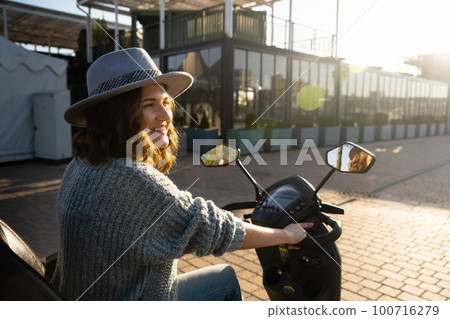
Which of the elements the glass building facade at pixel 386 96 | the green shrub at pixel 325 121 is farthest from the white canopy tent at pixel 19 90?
the glass building facade at pixel 386 96

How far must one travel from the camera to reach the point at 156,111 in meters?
1.53

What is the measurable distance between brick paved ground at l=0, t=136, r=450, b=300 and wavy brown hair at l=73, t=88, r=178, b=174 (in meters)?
2.12

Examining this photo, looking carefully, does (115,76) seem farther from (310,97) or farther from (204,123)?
(310,97)

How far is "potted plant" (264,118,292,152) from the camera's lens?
44.3ft

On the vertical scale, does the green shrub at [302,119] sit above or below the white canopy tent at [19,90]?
below

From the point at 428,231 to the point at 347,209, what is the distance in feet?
4.19

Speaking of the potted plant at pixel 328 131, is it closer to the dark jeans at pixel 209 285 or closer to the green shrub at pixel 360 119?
the green shrub at pixel 360 119

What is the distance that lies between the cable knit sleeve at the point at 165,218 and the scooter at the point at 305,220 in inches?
20.0

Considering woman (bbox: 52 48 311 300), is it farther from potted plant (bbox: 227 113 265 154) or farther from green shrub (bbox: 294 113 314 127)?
green shrub (bbox: 294 113 314 127)

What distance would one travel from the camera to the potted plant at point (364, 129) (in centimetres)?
1817

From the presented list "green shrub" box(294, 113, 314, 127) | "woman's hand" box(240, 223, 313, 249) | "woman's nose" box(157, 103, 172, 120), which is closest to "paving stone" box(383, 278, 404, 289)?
"woman's hand" box(240, 223, 313, 249)

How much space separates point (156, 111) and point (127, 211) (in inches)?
20.2

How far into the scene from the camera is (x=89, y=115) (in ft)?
4.87

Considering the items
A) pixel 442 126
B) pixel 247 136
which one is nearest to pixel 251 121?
pixel 247 136
